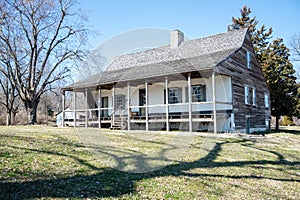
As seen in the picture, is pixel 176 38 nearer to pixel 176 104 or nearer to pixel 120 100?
pixel 120 100

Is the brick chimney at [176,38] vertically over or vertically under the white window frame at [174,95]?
over

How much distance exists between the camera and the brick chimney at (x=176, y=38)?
20.1m

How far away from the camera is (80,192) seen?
4.07 meters

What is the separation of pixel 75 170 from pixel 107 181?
90 cm

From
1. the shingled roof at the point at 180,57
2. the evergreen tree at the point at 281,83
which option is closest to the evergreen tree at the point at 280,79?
the evergreen tree at the point at 281,83

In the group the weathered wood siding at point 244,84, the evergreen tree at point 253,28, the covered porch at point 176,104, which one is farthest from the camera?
the evergreen tree at point 253,28

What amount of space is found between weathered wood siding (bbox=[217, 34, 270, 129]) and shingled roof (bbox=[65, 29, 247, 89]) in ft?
2.23

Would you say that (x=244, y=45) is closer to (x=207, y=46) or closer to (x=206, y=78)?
(x=207, y=46)

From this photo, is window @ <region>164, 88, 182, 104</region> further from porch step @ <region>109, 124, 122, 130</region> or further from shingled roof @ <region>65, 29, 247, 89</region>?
porch step @ <region>109, 124, 122, 130</region>

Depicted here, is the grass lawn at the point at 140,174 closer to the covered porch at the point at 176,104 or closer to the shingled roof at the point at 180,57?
the covered porch at the point at 176,104

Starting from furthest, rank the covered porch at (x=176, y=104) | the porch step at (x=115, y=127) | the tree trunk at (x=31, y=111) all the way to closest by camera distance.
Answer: the tree trunk at (x=31, y=111)
the porch step at (x=115, y=127)
the covered porch at (x=176, y=104)

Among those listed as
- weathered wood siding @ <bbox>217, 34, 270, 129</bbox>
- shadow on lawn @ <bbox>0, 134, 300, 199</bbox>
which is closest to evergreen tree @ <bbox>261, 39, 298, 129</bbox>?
weathered wood siding @ <bbox>217, 34, 270, 129</bbox>

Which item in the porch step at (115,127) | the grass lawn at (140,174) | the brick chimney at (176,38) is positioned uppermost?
the brick chimney at (176,38)

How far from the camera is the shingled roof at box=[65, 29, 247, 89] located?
1534cm
